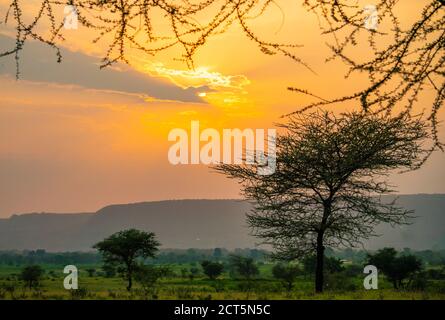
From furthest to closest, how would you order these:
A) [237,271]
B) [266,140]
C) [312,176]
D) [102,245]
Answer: [237,271]
[102,245]
[266,140]
[312,176]

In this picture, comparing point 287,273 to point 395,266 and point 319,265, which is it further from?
point 319,265

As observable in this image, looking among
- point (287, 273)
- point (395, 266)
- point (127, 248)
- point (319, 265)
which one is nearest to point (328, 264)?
point (395, 266)

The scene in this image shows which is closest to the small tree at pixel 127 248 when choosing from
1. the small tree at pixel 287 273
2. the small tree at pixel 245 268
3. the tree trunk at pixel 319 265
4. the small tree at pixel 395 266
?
the small tree at pixel 287 273

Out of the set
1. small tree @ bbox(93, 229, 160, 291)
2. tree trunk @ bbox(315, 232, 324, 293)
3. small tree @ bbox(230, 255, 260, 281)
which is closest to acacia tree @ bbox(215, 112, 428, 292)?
tree trunk @ bbox(315, 232, 324, 293)

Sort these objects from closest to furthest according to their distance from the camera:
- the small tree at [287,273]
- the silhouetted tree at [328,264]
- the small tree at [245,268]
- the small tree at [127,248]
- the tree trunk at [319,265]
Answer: the tree trunk at [319,265] → the small tree at [127,248] → the silhouetted tree at [328,264] → the small tree at [287,273] → the small tree at [245,268]

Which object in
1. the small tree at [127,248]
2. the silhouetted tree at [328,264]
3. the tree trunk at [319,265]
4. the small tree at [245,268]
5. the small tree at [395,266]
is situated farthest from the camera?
the small tree at [245,268]

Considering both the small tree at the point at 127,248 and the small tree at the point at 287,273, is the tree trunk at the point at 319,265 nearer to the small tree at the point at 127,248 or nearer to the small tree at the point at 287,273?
the small tree at the point at 127,248

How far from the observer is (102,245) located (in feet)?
143

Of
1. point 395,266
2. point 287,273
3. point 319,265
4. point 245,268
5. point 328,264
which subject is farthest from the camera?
point 245,268

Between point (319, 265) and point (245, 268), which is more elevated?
point (319, 265)

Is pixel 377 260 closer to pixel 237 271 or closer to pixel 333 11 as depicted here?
pixel 237 271

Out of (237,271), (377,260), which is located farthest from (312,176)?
(237,271)

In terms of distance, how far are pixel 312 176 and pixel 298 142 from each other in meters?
1.38

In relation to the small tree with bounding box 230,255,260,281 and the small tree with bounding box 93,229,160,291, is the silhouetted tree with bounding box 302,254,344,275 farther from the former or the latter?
the small tree with bounding box 230,255,260,281
